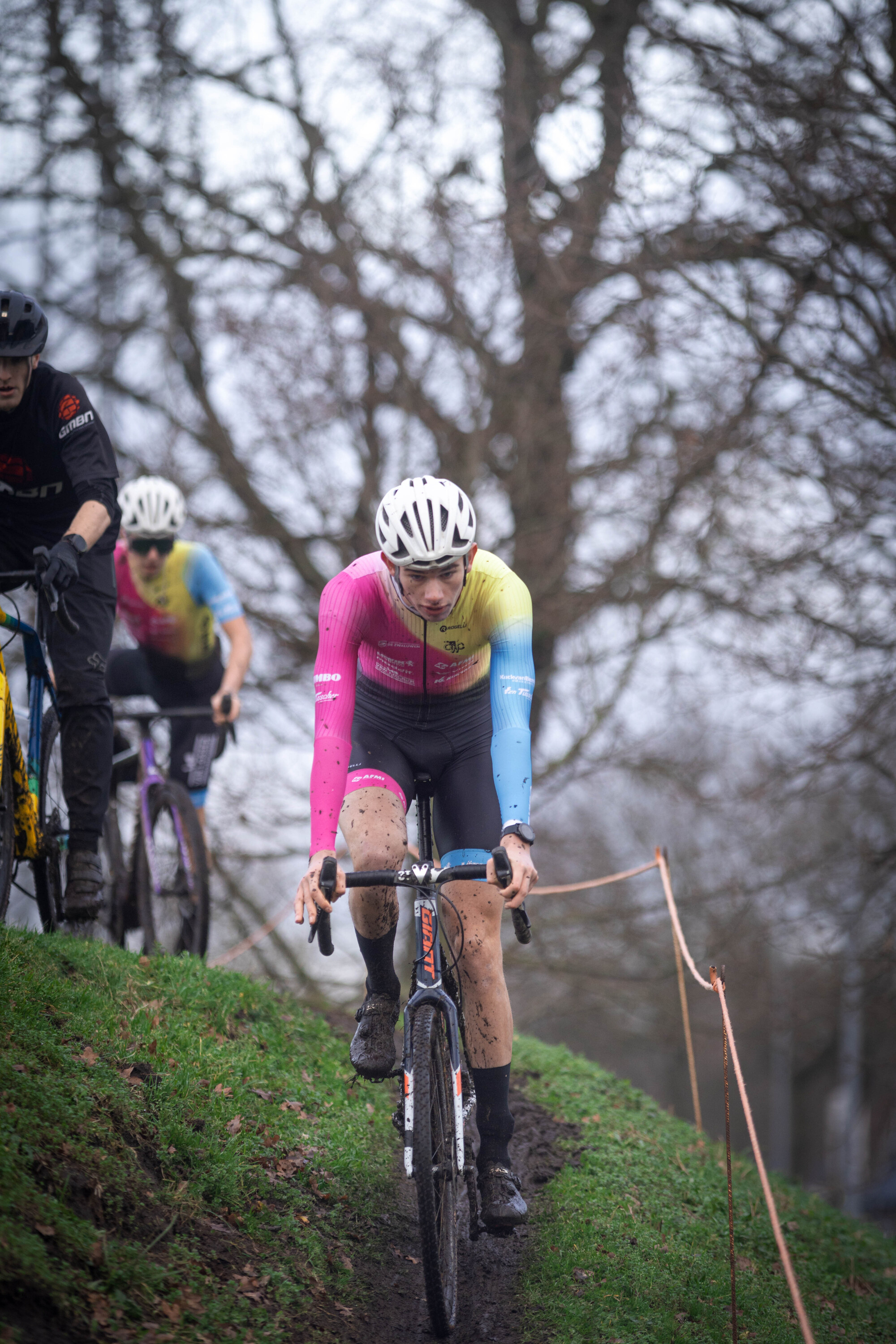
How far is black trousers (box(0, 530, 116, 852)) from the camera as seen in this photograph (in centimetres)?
518

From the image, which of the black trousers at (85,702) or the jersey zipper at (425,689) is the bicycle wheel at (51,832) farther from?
the jersey zipper at (425,689)

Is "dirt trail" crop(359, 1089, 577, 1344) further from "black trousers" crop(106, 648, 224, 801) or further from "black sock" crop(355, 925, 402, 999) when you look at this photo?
"black trousers" crop(106, 648, 224, 801)

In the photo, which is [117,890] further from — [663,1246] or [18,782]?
[663,1246]

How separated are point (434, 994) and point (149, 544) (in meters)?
3.96

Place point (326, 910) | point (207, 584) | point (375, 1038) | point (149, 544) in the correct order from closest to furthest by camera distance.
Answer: point (326, 910) < point (375, 1038) < point (149, 544) < point (207, 584)

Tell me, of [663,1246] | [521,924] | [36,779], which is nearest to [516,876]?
[521,924]

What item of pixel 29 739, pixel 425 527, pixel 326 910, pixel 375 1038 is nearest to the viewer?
pixel 326 910

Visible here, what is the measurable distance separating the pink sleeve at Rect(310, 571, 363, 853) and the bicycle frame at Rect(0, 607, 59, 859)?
3.97 feet

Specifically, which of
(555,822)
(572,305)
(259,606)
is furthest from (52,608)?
(555,822)

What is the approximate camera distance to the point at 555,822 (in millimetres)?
15266

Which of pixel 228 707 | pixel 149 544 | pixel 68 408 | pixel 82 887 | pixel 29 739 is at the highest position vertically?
pixel 149 544

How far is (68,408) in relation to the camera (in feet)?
16.6

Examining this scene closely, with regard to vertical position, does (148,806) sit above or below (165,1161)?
above

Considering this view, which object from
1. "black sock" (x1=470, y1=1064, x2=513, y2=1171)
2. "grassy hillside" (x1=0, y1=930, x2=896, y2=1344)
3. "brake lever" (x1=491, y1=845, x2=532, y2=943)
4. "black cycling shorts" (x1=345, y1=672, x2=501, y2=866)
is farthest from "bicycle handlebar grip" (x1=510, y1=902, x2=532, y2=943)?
"grassy hillside" (x1=0, y1=930, x2=896, y2=1344)
